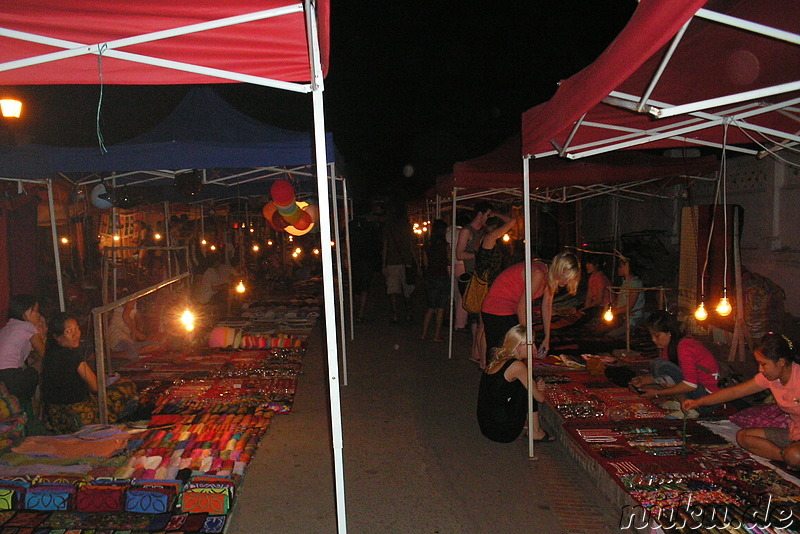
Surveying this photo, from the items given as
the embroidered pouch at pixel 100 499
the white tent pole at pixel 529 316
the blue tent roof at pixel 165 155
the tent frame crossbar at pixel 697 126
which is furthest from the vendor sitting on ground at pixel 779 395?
the embroidered pouch at pixel 100 499

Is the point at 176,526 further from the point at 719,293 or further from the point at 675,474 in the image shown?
the point at 719,293

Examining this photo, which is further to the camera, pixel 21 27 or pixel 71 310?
pixel 71 310

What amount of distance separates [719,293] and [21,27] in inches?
310

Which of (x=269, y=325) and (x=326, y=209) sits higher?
(x=326, y=209)

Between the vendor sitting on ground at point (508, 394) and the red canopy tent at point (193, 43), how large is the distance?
2450 millimetres

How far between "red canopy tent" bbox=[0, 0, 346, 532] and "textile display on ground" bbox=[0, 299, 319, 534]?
5.23 feet

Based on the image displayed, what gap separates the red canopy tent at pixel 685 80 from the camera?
2.20 metres

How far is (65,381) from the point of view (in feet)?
16.3

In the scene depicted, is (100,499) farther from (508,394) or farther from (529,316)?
(529,316)

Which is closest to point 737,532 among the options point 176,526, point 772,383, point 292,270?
point 772,383

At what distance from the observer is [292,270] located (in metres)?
17.6

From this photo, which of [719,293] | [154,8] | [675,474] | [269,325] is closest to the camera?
[154,8]

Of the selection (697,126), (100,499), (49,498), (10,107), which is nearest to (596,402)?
(697,126)

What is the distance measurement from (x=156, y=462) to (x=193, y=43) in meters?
3.10
